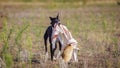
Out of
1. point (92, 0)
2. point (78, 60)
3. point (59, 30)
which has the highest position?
point (92, 0)

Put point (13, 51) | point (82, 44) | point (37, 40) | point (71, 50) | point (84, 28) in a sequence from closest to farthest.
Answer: point (71, 50) < point (13, 51) < point (82, 44) < point (37, 40) < point (84, 28)

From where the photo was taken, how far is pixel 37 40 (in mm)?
12508

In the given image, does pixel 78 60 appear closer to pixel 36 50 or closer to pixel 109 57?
pixel 109 57

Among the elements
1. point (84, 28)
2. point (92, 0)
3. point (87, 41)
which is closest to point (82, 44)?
point (87, 41)

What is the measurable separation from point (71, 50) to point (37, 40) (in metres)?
3.59

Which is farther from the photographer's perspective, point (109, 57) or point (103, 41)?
point (103, 41)

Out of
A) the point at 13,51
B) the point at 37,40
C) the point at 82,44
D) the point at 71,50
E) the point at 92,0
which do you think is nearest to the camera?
the point at 71,50


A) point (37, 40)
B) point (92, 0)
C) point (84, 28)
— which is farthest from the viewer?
point (92, 0)

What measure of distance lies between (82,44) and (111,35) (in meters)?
1.99

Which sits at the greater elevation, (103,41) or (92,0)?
(92,0)

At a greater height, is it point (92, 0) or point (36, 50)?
point (92, 0)

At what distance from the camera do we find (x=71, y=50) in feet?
29.6

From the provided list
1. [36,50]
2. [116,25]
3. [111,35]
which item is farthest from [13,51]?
[116,25]

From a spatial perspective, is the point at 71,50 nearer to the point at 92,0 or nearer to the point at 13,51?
the point at 13,51
